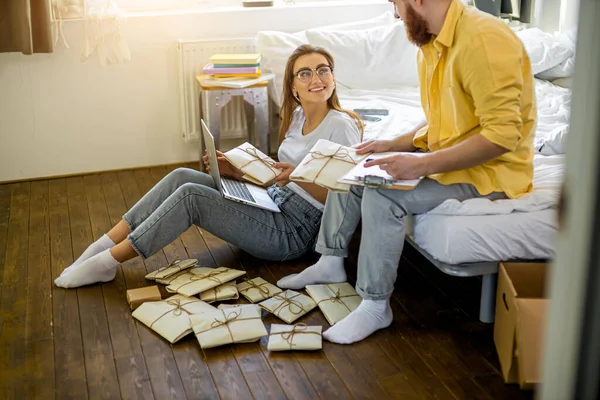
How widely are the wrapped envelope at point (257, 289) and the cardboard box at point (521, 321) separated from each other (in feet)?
2.57

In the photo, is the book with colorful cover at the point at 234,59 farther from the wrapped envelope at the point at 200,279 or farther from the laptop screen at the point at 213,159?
the wrapped envelope at the point at 200,279

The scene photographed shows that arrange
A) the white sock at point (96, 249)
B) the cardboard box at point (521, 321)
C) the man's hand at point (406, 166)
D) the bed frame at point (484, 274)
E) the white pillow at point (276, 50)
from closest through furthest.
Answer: the cardboard box at point (521, 321) → the man's hand at point (406, 166) → the bed frame at point (484, 274) → the white sock at point (96, 249) → the white pillow at point (276, 50)

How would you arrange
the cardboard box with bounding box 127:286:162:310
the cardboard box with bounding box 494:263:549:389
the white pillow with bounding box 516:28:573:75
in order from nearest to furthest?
the cardboard box with bounding box 494:263:549:389 < the cardboard box with bounding box 127:286:162:310 < the white pillow with bounding box 516:28:573:75

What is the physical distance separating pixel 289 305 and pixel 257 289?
6.7 inches

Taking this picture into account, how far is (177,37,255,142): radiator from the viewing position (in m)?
3.89

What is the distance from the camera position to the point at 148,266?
284 centimetres

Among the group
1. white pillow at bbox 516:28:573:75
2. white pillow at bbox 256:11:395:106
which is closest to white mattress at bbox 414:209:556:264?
white pillow at bbox 516:28:573:75

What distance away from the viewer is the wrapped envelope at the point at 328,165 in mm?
2348

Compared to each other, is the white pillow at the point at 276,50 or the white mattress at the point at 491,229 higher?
the white pillow at the point at 276,50

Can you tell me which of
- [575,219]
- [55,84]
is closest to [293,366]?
[575,219]

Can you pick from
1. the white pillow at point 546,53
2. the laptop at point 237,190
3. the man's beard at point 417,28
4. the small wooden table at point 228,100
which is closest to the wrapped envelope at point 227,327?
the laptop at point 237,190

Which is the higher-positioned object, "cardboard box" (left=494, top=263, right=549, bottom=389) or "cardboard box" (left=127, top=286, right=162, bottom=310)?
"cardboard box" (left=494, top=263, right=549, bottom=389)

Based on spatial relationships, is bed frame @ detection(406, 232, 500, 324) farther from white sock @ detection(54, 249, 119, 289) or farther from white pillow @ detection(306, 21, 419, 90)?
white pillow @ detection(306, 21, 419, 90)

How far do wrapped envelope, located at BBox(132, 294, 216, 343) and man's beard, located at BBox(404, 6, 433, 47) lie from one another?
3.50ft
